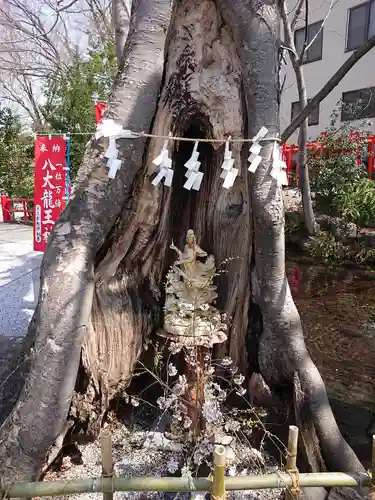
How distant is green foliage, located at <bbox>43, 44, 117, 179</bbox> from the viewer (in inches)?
523

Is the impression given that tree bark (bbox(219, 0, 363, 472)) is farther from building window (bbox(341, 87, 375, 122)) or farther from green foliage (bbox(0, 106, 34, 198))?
green foliage (bbox(0, 106, 34, 198))

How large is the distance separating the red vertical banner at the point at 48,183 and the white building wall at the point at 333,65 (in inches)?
432

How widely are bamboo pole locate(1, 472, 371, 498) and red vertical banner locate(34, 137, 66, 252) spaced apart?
4.32m

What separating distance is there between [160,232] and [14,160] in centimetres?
1443

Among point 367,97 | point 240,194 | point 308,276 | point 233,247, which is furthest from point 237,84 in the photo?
point 367,97

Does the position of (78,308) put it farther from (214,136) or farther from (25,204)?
(25,204)

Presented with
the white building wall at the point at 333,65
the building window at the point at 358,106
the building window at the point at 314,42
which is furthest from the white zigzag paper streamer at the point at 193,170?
the building window at the point at 314,42

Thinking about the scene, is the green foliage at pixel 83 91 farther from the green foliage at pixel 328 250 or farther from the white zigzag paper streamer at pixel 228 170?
the white zigzag paper streamer at pixel 228 170

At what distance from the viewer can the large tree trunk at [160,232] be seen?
2166 millimetres

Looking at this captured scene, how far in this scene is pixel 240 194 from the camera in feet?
9.19

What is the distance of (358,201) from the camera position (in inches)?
422

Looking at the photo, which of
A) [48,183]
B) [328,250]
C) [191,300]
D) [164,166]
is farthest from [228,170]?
[328,250]

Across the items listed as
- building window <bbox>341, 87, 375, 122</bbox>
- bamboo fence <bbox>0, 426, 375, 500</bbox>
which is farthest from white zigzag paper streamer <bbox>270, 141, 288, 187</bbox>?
building window <bbox>341, 87, 375, 122</bbox>

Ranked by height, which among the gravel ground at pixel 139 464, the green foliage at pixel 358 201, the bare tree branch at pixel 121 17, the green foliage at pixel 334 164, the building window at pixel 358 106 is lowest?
the gravel ground at pixel 139 464
